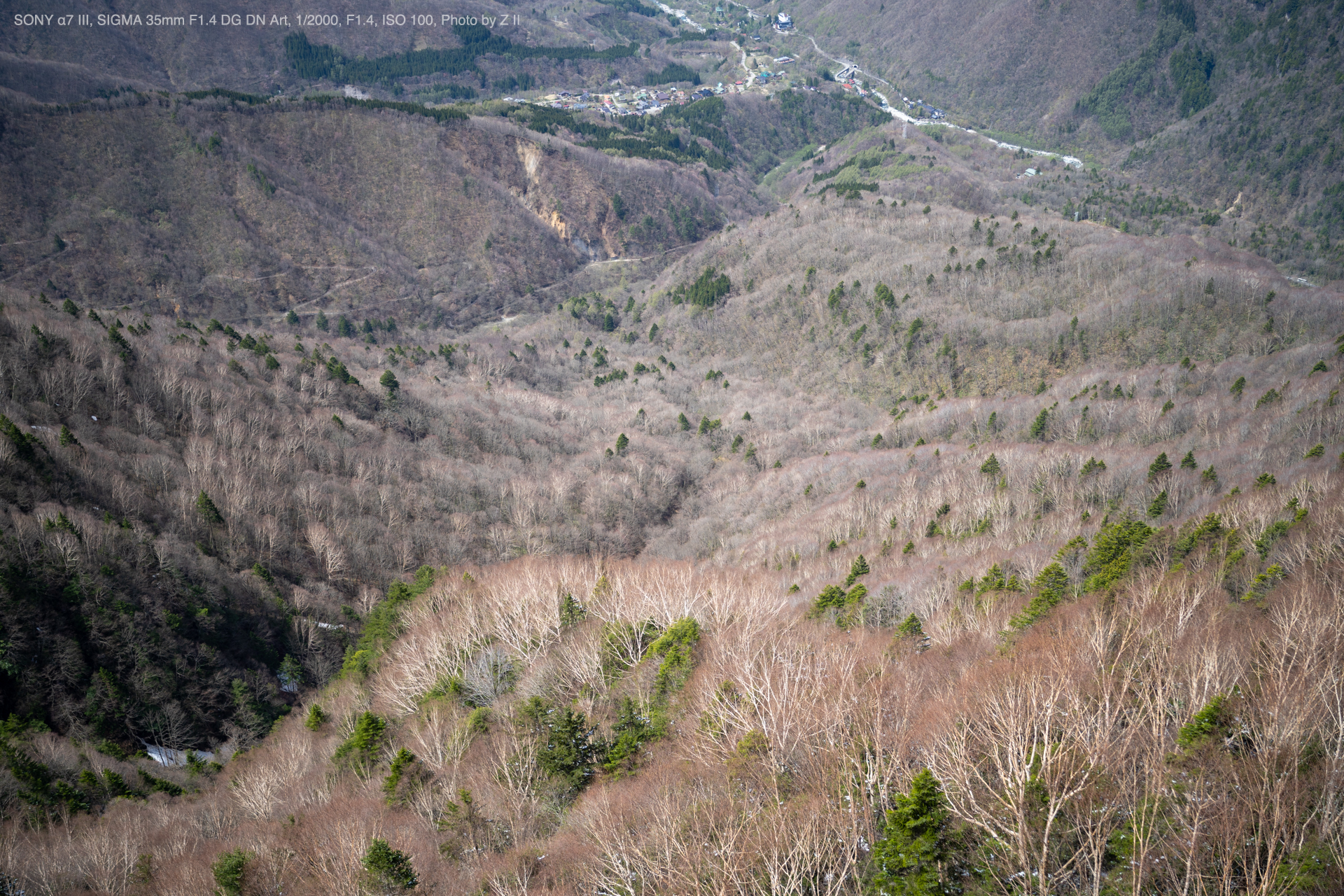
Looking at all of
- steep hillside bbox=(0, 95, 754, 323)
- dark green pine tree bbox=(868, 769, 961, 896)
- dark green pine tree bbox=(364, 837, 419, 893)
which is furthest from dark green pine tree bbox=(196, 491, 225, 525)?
steep hillside bbox=(0, 95, 754, 323)

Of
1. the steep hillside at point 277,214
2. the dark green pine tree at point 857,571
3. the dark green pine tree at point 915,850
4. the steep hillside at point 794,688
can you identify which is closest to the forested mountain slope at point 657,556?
the dark green pine tree at point 915,850

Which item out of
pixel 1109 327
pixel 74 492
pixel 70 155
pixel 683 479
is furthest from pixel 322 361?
pixel 1109 327

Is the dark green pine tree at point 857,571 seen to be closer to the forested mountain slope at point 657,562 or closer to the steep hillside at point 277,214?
the forested mountain slope at point 657,562

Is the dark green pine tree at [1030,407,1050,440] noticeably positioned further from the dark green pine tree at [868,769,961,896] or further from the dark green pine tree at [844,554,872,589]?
the dark green pine tree at [868,769,961,896]

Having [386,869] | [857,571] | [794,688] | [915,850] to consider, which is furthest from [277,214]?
[915,850]

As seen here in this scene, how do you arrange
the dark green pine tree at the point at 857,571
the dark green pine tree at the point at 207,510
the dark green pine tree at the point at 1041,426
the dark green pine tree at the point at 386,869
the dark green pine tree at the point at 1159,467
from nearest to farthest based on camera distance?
the dark green pine tree at the point at 386,869 → the dark green pine tree at the point at 857,571 → the dark green pine tree at the point at 207,510 → the dark green pine tree at the point at 1159,467 → the dark green pine tree at the point at 1041,426

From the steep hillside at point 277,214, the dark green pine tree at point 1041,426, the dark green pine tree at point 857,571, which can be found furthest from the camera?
the steep hillside at point 277,214

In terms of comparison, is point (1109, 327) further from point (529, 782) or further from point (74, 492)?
point (74, 492)

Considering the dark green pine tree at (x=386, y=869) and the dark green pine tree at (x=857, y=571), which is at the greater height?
the dark green pine tree at (x=386, y=869)
